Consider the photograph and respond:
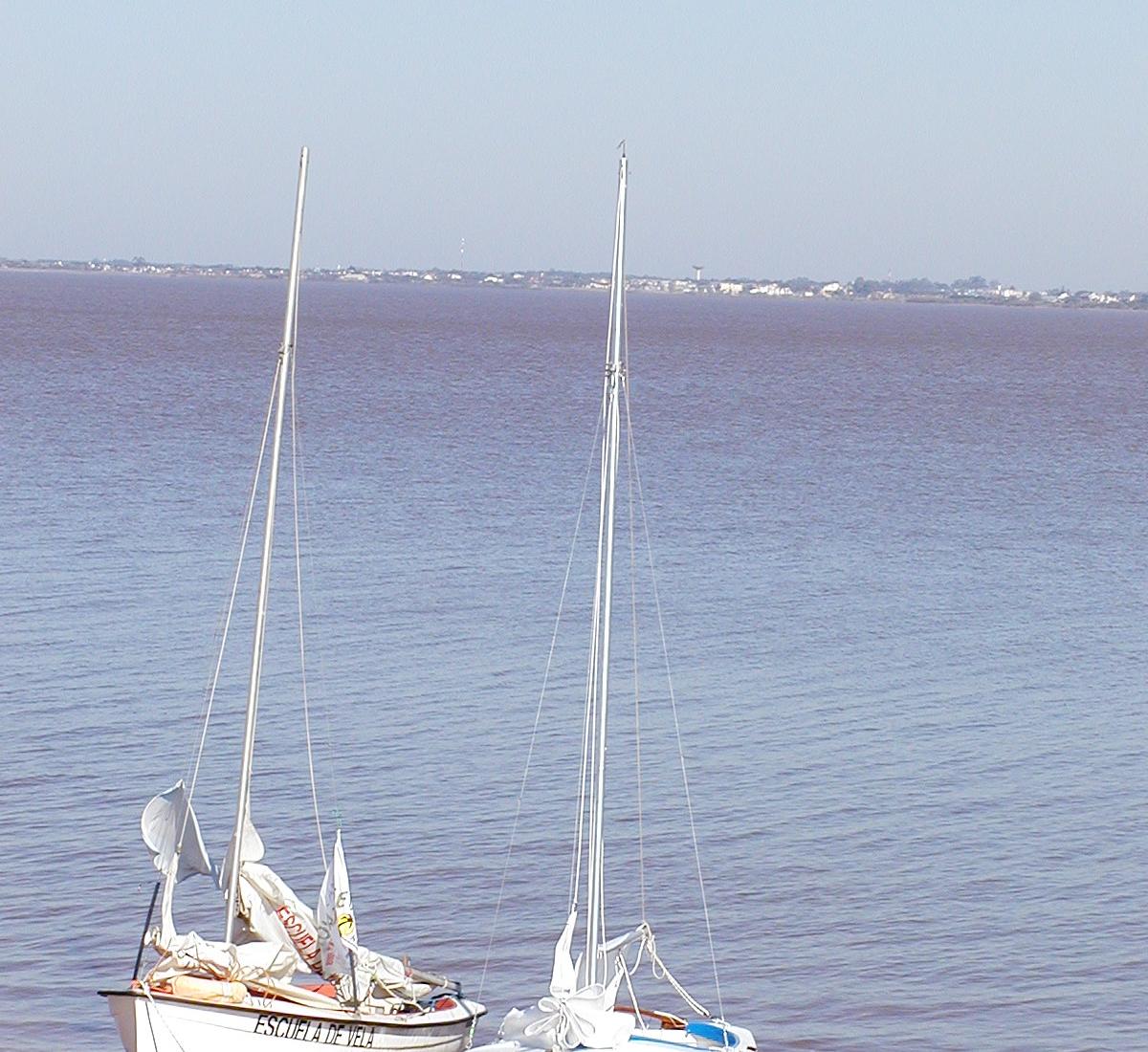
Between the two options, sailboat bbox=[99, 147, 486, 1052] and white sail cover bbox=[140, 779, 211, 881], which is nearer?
sailboat bbox=[99, 147, 486, 1052]

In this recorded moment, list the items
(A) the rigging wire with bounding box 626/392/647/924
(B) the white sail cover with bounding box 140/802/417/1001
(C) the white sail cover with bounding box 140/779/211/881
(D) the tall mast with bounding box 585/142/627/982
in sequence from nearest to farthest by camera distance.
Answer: (B) the white sail cover with bounding box 140/802/417/1001, (D) the tall mast with bounding box 585/142/627/982, (C) the white sail cover with bounding box 140/779/211/881, (A) the rigging wire with bounding box 626/392/647/924

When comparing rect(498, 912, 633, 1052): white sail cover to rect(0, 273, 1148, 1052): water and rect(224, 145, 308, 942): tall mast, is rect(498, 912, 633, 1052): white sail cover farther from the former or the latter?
rect(224, 145, 308, 942): tall mast

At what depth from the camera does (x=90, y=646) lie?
32469 millimetres

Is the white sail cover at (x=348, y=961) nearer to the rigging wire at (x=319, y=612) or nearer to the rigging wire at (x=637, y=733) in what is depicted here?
the rigging wire at (x=319, y=612)

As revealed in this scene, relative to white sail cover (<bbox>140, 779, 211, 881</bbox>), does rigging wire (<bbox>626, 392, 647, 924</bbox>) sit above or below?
below

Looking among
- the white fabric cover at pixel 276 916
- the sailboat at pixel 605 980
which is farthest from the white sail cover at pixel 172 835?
the sailboat at pixel 605 980

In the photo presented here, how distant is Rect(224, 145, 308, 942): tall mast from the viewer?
705 inches

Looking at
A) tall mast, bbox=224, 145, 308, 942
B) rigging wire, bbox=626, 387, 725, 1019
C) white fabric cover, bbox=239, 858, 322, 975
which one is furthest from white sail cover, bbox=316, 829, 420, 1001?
rigging wire, bbox=626, 387, 725, 1019

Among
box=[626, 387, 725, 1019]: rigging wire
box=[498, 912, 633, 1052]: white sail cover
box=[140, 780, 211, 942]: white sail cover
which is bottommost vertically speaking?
box=[626, 387, 725, 1019]: rigging wire

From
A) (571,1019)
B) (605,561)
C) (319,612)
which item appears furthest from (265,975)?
(319,612)

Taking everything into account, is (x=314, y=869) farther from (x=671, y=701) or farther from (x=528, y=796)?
(x=671, y=701)

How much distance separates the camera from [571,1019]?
16.1 meters

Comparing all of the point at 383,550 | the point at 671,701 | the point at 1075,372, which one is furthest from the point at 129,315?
the point at 671,701

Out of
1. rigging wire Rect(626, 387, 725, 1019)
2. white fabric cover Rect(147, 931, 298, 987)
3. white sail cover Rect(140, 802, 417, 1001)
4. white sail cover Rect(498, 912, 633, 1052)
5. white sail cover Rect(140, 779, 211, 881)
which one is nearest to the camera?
white sail cover Rect(498, 912, 633, 1052)
